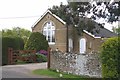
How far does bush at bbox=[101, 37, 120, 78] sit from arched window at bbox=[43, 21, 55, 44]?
103 feet

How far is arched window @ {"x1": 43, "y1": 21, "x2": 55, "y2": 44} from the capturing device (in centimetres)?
4406

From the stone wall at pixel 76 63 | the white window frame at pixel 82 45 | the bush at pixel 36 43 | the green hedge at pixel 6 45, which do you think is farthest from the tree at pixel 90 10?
the white window frame at pixel 82 45

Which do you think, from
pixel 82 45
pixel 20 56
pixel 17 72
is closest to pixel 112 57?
pixel 17 72

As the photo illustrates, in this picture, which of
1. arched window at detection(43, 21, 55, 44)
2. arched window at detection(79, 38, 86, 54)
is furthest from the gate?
arched window at detection(79, 38, 86, 54)

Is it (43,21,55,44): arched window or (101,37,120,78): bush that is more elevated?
(43,21,55,44): arched window

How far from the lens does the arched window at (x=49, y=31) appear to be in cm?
4406

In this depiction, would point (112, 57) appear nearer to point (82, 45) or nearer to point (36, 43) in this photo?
point (36, 43)

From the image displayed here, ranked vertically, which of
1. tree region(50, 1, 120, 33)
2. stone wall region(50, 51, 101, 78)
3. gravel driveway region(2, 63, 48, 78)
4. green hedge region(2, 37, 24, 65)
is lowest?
gravel driveway region(2, 63, 48, 78)

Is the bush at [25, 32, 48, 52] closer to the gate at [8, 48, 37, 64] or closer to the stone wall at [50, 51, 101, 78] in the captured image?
the gate at [8, 48, 37, 64]

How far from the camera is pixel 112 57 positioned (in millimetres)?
12508

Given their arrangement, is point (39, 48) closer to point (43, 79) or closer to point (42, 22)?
point (42, 22)

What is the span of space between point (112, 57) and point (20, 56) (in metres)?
17.0

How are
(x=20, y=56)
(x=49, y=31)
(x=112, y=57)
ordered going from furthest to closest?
(x=49, y=31) → (x=20, y=56) → (x=112, y=57)

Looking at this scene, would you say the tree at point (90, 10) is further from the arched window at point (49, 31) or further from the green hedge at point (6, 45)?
the arched window at point (49, 31)
